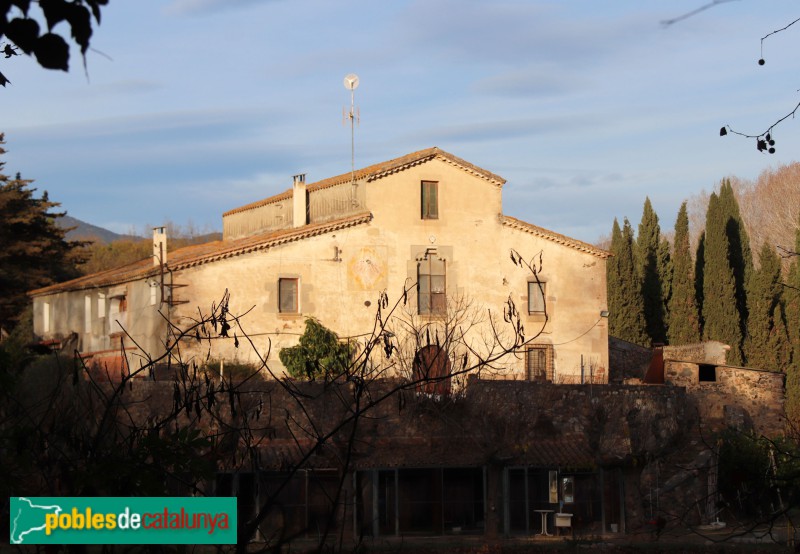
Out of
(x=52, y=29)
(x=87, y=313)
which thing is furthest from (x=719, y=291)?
(x=52, y=29)

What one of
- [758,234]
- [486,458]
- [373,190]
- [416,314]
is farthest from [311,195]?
[758,234]

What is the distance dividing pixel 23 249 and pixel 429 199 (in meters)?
17.8

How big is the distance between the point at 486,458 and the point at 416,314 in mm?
6377

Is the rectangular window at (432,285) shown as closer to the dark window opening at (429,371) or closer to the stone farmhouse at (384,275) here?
the stone farmhouse at (384,275)

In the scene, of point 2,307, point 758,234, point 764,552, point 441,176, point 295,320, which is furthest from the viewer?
point 758,234

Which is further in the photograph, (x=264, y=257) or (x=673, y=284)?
(x=673, y=284)

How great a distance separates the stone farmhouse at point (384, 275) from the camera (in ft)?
111

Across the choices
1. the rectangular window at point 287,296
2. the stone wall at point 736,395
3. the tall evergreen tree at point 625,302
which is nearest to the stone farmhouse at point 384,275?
the rectangular window at point 287,296

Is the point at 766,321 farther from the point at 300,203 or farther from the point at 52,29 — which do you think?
the point at 52,29

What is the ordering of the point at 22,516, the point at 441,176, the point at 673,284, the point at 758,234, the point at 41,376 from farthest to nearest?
the point at 758,234 < the point at 673,284 < the point at 441,176 < the point at 41,376 < the point at 22,516

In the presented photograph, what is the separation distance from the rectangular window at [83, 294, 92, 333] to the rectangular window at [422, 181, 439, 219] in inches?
446

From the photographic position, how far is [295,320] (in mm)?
34156

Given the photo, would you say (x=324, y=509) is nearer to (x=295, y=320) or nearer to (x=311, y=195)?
(x=295, y=320)

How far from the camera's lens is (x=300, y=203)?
126ft
